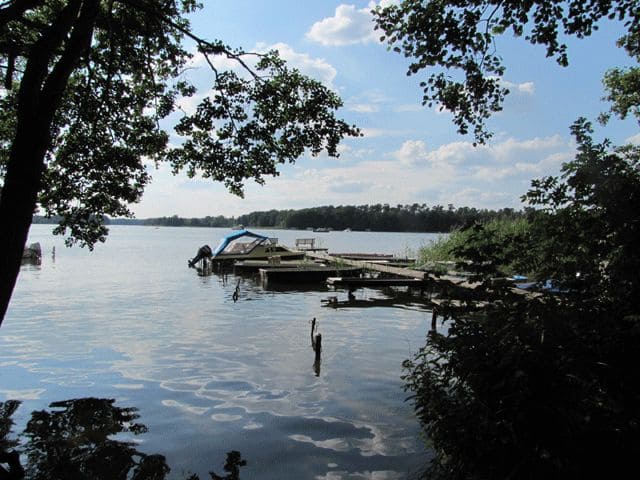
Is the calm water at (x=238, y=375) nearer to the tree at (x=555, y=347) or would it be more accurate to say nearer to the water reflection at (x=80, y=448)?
the water reflection at (x=80, y=448)

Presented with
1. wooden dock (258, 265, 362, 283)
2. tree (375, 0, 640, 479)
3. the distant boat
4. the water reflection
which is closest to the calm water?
the water reflection

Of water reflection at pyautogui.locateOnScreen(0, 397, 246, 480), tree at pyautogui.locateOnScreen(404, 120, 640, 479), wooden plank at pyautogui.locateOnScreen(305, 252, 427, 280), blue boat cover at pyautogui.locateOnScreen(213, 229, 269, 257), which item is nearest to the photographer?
tree at pyautogui.locateOnScreen(404, 120, 640, 479)

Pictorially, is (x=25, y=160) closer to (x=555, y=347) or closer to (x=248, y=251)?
(x=555, y=347)

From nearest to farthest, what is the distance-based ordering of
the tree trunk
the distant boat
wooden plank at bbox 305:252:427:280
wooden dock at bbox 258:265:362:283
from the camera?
the tree trunk
wooden plank at bbox 305:252:427:280
wooden dock at bbox 258:265:362:283
the distant boat

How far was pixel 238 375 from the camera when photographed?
11.4m

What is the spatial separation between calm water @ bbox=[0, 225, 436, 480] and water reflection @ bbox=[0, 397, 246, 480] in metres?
0.25

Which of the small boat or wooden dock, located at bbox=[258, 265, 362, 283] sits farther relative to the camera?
the small boat

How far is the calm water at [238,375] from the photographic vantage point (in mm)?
7328

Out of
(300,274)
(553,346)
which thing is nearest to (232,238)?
(300,274)

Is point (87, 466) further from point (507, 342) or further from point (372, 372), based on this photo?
point (372, 372)

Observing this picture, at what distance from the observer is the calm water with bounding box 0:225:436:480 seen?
7.33m

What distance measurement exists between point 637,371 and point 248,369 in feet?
29.6

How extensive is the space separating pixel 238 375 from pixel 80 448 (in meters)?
4.48

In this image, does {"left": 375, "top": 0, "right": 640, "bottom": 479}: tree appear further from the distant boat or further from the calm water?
the distant boat
